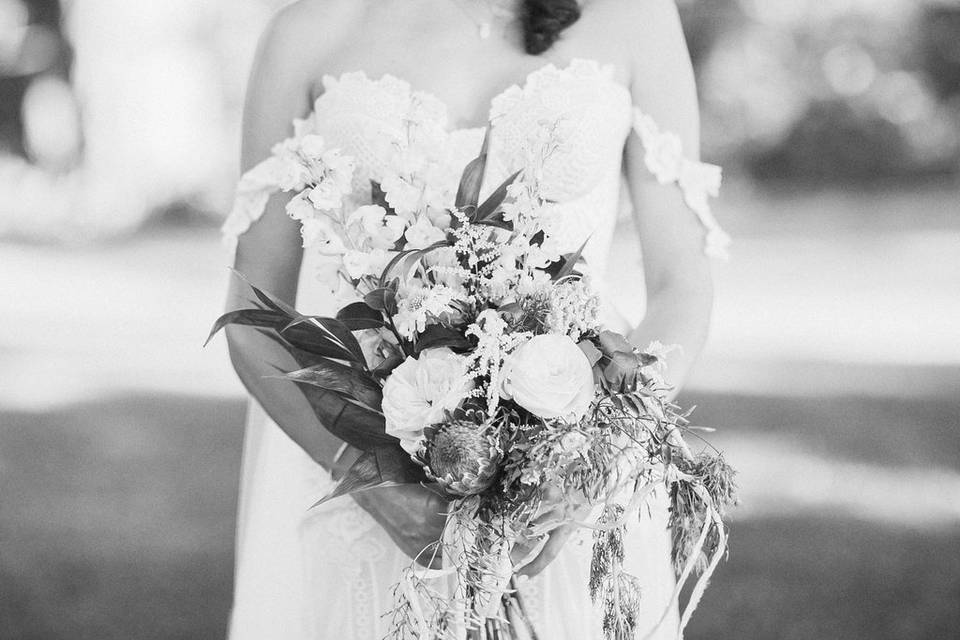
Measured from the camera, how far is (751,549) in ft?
17.2

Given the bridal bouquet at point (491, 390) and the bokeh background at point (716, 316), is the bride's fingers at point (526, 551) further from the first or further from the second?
the bokeh background at point (716, 316)

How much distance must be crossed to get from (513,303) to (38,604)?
3.87 meters

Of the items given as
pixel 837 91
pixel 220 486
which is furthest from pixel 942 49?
pixel 220 486

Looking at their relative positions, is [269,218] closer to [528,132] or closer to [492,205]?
[528,132]

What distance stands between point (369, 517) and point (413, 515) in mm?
366

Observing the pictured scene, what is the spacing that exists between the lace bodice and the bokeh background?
2.23 ft

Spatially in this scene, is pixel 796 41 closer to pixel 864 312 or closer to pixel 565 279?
pixel 864 312

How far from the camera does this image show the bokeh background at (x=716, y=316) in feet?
16.5

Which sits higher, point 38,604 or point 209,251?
point 38,604

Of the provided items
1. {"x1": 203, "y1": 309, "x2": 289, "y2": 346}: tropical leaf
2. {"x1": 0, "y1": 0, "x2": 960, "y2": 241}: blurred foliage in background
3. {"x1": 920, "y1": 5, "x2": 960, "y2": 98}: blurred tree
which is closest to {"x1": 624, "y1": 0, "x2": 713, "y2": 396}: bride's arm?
{"x1": 203, "y1": 309, "x2": 289, "y2": 346}: tropical leaf

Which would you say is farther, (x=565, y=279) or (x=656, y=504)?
(x=656, y=504)

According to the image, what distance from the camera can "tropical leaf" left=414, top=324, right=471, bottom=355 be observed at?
164 cm

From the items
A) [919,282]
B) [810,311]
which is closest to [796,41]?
[919,282]

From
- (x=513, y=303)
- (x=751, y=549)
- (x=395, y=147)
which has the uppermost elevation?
(x=395, y=147)
